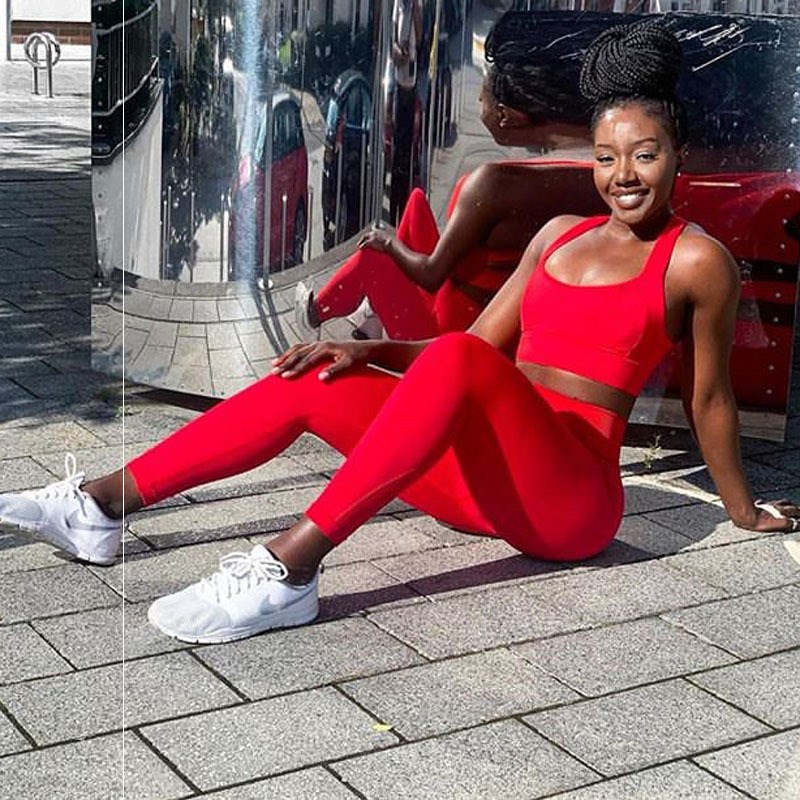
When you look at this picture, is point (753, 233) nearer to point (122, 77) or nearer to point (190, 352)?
point (190, 352)

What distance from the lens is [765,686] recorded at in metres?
3.80

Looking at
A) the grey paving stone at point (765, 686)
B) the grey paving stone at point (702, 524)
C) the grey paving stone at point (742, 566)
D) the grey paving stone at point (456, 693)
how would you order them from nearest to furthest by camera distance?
1. the grey paving stone at point (456, 693)
2. the grey paving stone at point (765, 686)
3. the grey paving stone at point (742, 566)
4. the grey paving stone at point (702, 524)

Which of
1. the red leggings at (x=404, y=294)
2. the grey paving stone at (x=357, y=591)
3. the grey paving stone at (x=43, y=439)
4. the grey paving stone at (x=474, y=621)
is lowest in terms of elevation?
the grey paving stone at (x=43, y=439)

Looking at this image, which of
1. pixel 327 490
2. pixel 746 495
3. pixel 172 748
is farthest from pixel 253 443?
pixel 746 495

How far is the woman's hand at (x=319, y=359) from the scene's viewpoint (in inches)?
164

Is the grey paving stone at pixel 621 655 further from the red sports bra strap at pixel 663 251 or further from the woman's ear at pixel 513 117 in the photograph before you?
the woman's ear at pixel 513 117

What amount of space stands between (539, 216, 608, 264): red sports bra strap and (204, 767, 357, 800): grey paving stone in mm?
1757

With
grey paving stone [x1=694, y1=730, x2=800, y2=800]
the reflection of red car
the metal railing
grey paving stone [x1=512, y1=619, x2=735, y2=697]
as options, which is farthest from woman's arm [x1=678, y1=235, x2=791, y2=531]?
the metal railing

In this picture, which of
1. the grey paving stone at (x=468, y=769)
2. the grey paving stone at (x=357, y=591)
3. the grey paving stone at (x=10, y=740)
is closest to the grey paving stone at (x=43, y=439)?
the grey paving stone at (x=357, y=591)

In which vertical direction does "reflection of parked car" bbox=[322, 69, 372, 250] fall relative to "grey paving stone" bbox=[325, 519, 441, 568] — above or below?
above

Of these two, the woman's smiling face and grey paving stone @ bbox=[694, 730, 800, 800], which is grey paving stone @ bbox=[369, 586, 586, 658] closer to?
grey paving stone @ bbox=[694, 730, 800, 800]

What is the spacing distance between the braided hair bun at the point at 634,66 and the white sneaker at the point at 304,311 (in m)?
1.72

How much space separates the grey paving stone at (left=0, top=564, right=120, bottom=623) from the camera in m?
4.08

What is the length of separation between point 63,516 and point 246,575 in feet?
1.98
